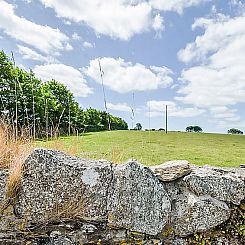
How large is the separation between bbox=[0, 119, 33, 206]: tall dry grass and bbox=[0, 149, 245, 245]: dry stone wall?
0.04 meters

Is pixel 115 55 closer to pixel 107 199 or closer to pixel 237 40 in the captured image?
pixel 237 40

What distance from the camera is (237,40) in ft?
14.2

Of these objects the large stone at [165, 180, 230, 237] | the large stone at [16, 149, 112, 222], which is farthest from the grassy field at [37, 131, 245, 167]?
the large stone at [165, 180, 230, 237]

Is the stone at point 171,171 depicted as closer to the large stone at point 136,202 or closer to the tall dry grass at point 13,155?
the large stone at point 136,202

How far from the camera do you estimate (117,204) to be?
233 centimetres

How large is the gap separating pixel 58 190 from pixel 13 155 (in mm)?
561

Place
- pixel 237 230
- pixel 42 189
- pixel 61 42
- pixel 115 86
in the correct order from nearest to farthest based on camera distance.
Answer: pixel 42 189 → pixel 237 230 → pixel 115 86 → pixel 61 42

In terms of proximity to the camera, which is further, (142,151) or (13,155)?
(142,151)

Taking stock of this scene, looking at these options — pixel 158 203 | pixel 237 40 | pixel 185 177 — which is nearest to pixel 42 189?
pixel 158 203

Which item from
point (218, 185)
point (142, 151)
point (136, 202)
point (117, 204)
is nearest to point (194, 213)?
point (218, 185)

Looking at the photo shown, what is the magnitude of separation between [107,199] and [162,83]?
98.9 inches

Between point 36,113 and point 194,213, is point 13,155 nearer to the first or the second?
point 36,113

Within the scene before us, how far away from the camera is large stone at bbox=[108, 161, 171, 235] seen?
2332 millimetres

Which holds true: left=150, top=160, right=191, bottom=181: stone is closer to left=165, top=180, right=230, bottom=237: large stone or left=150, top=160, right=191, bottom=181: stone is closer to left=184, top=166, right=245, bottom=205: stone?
left=184, top=166, right=245, bottom=205: stone
